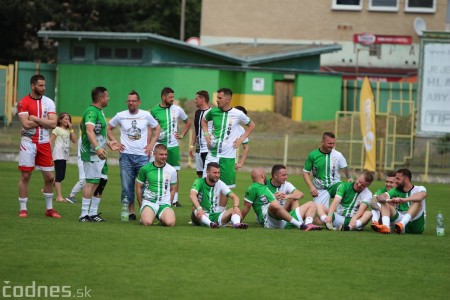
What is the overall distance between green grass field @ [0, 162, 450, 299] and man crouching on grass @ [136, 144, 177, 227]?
11.2 inches

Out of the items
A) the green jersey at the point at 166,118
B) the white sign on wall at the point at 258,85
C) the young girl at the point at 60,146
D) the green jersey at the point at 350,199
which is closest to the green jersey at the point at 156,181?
the green jersey at the point at 350,199

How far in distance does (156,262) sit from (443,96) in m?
25.8

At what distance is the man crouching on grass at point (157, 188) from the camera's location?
17.6 m

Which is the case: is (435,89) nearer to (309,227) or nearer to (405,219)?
(405,219)

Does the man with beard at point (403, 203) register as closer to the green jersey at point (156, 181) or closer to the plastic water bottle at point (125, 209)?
the green jersey at point (156, 181)

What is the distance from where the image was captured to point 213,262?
13.6 m

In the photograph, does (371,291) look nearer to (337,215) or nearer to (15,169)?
(337,215)

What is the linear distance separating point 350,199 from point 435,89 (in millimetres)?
19980

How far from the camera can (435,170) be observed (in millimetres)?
37562

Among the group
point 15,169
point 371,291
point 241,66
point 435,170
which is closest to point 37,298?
point 371,291

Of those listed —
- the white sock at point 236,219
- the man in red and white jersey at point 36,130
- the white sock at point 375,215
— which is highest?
the man in red and white jersey at point 36,130

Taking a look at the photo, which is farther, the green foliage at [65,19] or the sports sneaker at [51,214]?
the green foliage at [65,19]

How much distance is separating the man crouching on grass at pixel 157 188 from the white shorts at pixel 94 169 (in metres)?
0.60

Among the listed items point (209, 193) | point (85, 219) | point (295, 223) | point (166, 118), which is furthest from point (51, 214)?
point (295, 223)
